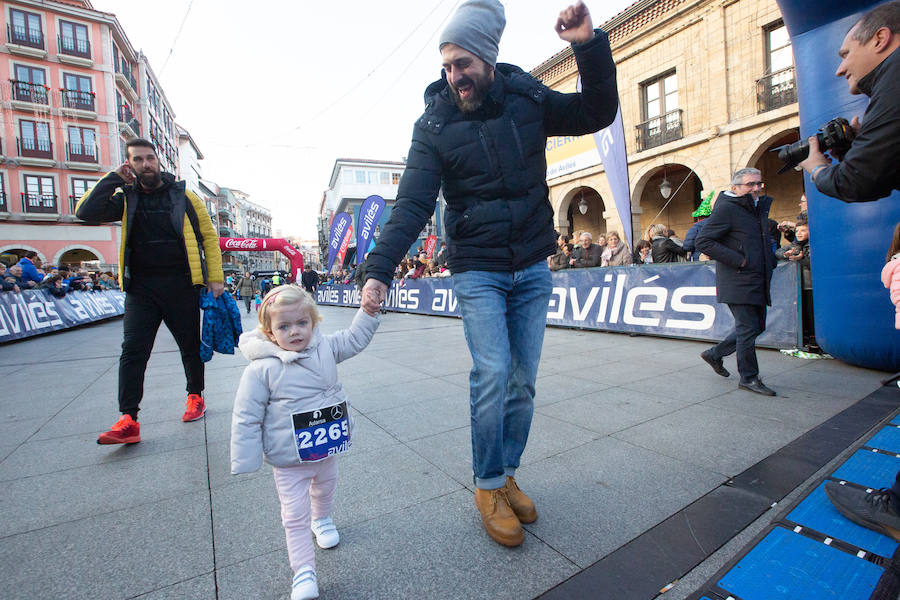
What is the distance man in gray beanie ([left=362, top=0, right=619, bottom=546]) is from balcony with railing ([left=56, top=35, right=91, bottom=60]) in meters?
39.5

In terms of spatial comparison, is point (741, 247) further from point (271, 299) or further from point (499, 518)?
point (271, 299)

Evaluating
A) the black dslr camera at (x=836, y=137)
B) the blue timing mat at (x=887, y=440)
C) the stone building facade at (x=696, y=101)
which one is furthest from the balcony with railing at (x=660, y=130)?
the black dslr camera at (x=836, y=137)

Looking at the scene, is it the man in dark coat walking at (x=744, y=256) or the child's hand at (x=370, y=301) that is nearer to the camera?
the child's hand at (x=370, y=301)

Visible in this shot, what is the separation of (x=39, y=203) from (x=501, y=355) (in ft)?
123

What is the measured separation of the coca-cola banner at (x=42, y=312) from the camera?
28.8 ft

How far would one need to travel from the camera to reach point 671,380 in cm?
402

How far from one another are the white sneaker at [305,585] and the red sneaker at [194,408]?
236cm

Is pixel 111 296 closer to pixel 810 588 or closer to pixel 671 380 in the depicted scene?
pixel 671 380

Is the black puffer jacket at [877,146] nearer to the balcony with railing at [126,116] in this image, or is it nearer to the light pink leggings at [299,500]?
the light pink leggings at [299,500]

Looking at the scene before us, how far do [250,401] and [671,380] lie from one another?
3.65m

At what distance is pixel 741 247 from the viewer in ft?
12.0

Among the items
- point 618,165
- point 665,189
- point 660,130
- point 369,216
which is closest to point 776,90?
point 660,130

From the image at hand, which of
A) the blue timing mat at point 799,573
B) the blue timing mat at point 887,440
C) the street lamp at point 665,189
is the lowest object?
the blue timing mat at point 799,573

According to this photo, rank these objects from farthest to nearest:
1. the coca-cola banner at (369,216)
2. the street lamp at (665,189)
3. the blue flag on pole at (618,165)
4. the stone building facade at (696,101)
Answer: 1. the street lamp at (665,189)
2. the coca-cola banner at (369,216)
3. the stone building facade at (696,101)
4. the blue flag on pole at (618,165)
